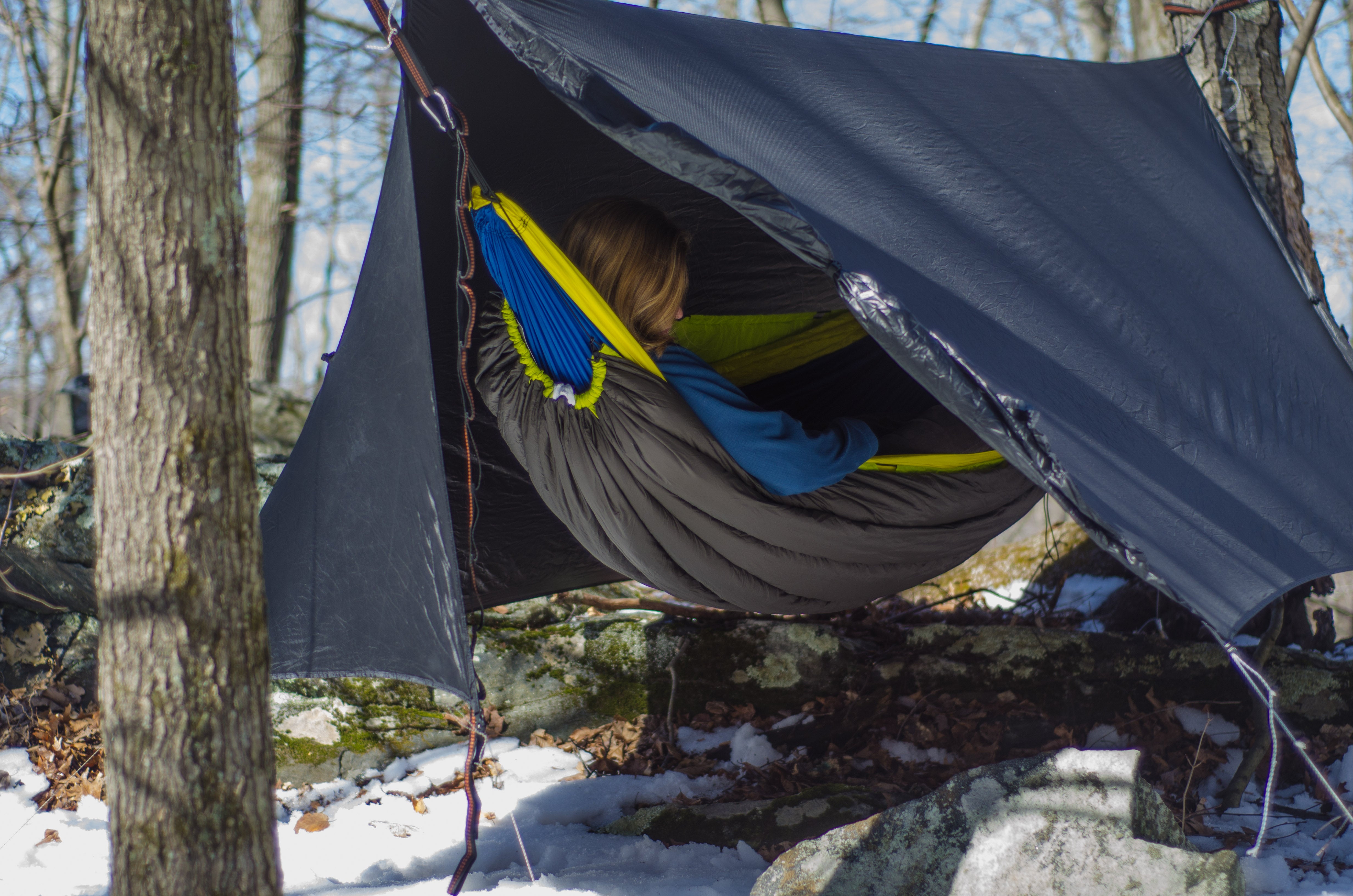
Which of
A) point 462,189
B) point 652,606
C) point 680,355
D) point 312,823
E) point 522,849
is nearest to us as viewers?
point 522,849

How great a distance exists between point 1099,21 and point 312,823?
7879 millimetres

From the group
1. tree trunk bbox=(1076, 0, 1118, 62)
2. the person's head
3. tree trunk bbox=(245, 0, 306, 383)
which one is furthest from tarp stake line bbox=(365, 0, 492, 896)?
tree trunk bbox=(1076, 0, 1118, 62)

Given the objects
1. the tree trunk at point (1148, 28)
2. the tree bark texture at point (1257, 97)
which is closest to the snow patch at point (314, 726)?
the tree bark texture at point (1257, 97)

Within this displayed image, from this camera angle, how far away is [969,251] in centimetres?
189

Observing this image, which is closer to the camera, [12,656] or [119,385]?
[119,385]

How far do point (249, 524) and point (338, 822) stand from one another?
1.42 meters

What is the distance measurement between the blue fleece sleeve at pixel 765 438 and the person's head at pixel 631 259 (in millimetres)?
108

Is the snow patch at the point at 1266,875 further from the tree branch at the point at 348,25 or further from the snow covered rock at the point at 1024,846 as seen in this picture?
the tree branch at the point at 348,25

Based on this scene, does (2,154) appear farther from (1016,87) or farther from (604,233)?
(1016,87)

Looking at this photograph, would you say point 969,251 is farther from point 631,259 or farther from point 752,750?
point 752,750

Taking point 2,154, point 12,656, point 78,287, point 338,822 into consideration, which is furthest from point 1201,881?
point 78,287

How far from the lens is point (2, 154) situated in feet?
15.4

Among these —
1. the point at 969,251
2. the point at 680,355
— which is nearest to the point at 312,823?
the point at 680,355

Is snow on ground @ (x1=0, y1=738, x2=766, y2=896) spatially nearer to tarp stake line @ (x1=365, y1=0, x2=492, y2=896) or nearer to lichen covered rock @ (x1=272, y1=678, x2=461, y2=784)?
lichen covered rock @ (x1=272, y1=678, x2=461, y2=784)
